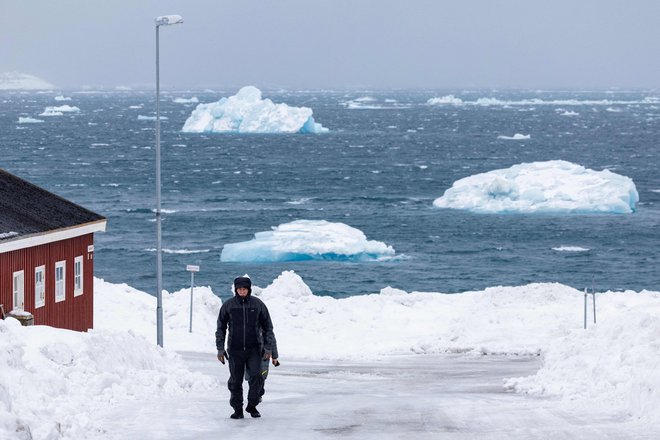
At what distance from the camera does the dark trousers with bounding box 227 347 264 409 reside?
40.0ft

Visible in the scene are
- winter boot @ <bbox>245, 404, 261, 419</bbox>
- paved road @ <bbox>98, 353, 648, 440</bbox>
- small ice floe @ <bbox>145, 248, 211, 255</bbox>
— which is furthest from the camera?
small ice floe @ <bbox>145, 248, 211, 255</bbox>

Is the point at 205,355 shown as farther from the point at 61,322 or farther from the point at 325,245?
the point at 325,245

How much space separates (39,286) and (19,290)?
2.92ft

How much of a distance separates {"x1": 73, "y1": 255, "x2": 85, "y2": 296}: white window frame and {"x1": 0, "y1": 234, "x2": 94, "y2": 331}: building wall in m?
0.11

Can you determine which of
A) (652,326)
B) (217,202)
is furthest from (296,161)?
(652,326)

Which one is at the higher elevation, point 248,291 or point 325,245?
point 248,291

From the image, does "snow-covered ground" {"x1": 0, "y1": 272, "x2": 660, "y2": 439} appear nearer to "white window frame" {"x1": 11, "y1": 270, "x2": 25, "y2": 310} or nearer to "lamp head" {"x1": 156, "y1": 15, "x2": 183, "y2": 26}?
"white window frame" {"x1": 11, "y1": 270, "x2": 25, "y2": 310}

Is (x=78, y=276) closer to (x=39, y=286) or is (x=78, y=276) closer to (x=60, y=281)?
(x=60, y=281)

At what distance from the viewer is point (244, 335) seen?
12.1 m

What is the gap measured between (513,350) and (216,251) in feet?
98.5

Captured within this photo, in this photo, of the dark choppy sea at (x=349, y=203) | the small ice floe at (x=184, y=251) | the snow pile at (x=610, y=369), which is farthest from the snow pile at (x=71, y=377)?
the small ice floe at (x=184, y=251)

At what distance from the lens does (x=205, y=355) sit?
83.4 feet

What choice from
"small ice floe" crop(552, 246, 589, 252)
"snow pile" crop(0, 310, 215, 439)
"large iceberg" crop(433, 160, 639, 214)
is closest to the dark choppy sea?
"small ice floe" crop(552, 246, 589, 252)

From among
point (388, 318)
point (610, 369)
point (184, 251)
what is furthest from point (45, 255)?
point (184, 251)
